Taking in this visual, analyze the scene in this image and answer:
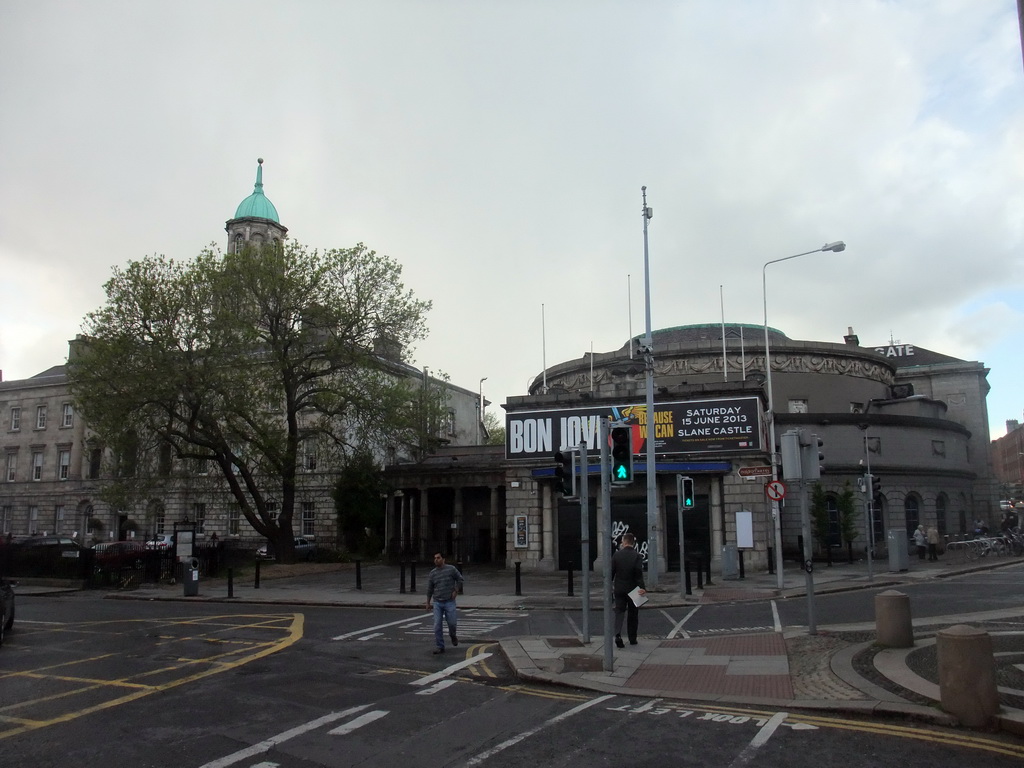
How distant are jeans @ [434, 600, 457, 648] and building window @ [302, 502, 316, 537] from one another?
43.4 metres

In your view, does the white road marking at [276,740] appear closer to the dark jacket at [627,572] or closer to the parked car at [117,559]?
the dark jacket at [627,572]

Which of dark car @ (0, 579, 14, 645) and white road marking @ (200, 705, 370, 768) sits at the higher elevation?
dark car @ (0, 579, 14, 645)

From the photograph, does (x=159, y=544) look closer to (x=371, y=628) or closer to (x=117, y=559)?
(x=117, y=559)

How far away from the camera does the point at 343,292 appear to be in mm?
37156

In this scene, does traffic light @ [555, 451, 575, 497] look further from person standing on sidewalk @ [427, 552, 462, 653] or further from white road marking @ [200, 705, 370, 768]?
white road marking @ [200, 705, 370, 768]

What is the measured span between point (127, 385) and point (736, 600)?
25569 millimetres

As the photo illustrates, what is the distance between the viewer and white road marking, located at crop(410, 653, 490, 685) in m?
11.0

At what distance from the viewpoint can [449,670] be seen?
38.8ft

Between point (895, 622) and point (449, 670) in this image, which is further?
point (449, 670)

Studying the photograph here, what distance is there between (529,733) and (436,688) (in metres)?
2.78

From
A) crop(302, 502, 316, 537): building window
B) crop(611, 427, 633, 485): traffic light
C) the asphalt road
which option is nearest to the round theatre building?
crop(611, 427, 633, 485): traffic light

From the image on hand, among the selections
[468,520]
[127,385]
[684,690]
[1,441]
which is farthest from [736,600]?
[1,441]

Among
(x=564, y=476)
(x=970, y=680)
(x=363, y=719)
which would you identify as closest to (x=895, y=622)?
(x=970, y=680)

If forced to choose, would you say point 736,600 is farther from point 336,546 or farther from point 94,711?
point 336,546
